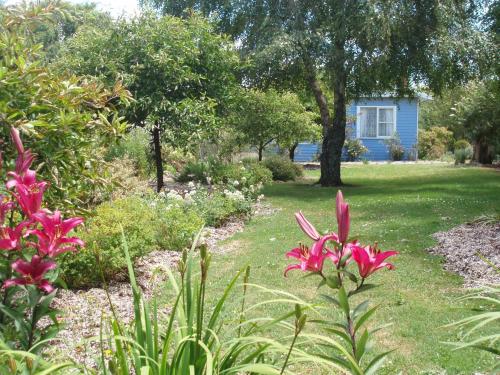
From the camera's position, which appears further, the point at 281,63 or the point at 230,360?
the point at 281,63

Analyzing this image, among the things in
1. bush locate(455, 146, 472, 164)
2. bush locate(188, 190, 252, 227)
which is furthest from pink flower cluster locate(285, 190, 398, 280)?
bush locate(455, 146, 472, 164)

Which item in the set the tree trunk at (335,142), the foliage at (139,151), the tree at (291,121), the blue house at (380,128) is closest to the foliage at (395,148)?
the blue house at (380,128)

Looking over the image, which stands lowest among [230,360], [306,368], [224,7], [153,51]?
[306,368]

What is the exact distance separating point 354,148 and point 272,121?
1215 centimetres

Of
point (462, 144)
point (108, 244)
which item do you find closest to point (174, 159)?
point (108, 244)

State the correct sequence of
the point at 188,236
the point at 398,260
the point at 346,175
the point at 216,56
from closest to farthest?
1. the point at 398,260
2. the point at 188,236
3. the point at 216,56
4. the point at 346,175

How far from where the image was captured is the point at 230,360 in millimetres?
2145

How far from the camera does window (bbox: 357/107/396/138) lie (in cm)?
3412

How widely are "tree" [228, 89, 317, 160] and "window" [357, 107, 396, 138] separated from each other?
464 inches

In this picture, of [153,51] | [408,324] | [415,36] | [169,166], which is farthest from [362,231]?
[169,166]

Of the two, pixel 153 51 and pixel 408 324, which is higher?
pixel 153 51

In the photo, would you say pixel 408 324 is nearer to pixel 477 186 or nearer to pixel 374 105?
pixel 477 186

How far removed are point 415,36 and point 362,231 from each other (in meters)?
8.48

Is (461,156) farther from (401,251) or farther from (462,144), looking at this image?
(401,251)
